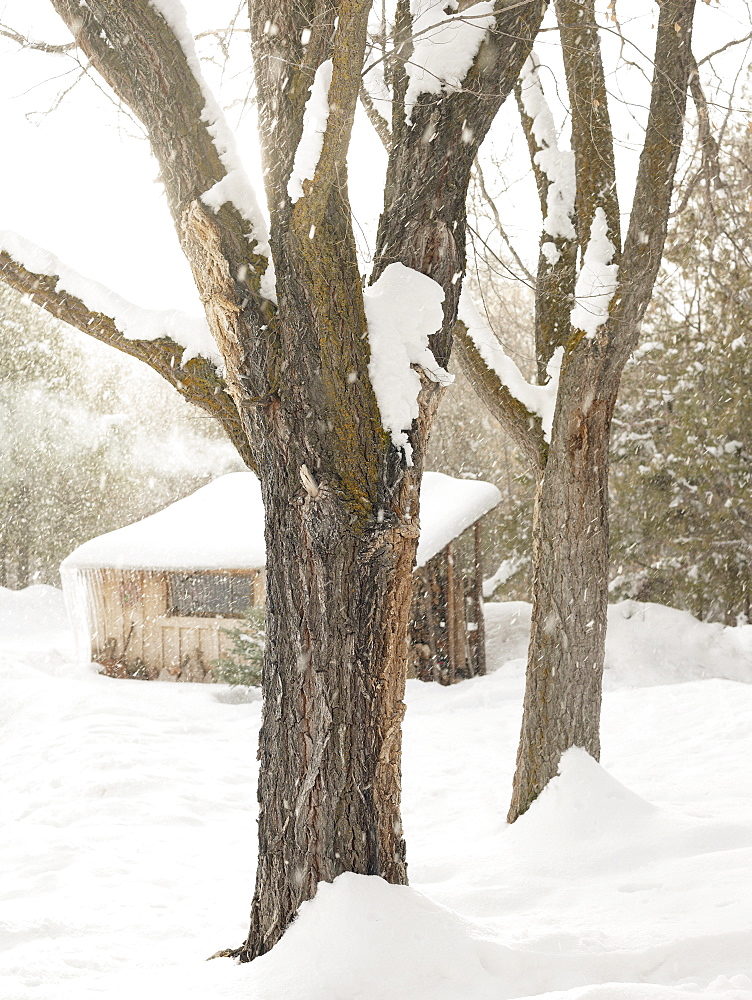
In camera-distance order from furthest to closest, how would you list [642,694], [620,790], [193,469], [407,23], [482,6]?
[193,469], [642,694], [620,790], [407,23], [482,6]

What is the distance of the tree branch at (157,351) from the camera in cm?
329

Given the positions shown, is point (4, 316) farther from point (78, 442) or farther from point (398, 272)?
point (398, 272)

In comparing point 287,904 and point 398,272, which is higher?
point 398,272

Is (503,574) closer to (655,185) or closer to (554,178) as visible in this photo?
(554,178)

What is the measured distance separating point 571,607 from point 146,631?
8597 millimetres

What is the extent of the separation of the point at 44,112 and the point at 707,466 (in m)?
10.8

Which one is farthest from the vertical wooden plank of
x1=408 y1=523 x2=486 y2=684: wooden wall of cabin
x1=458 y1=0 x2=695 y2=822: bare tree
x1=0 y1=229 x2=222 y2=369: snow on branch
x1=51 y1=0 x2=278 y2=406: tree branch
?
x1=51 y1=0 x2=278 y2=406: tree branch

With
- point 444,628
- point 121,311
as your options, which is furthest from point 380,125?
point 444,628

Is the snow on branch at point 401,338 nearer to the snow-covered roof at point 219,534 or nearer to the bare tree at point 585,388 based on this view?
the bare tree at point 585,388

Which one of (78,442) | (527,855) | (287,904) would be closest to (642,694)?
(527,855)

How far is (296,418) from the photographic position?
2.83 meters

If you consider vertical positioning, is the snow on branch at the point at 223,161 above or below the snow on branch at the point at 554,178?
below

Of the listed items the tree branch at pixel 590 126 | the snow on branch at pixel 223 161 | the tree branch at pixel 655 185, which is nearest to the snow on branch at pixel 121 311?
the snow on branch at pixel 223 161

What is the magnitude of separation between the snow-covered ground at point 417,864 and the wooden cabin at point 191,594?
86.5 inches
